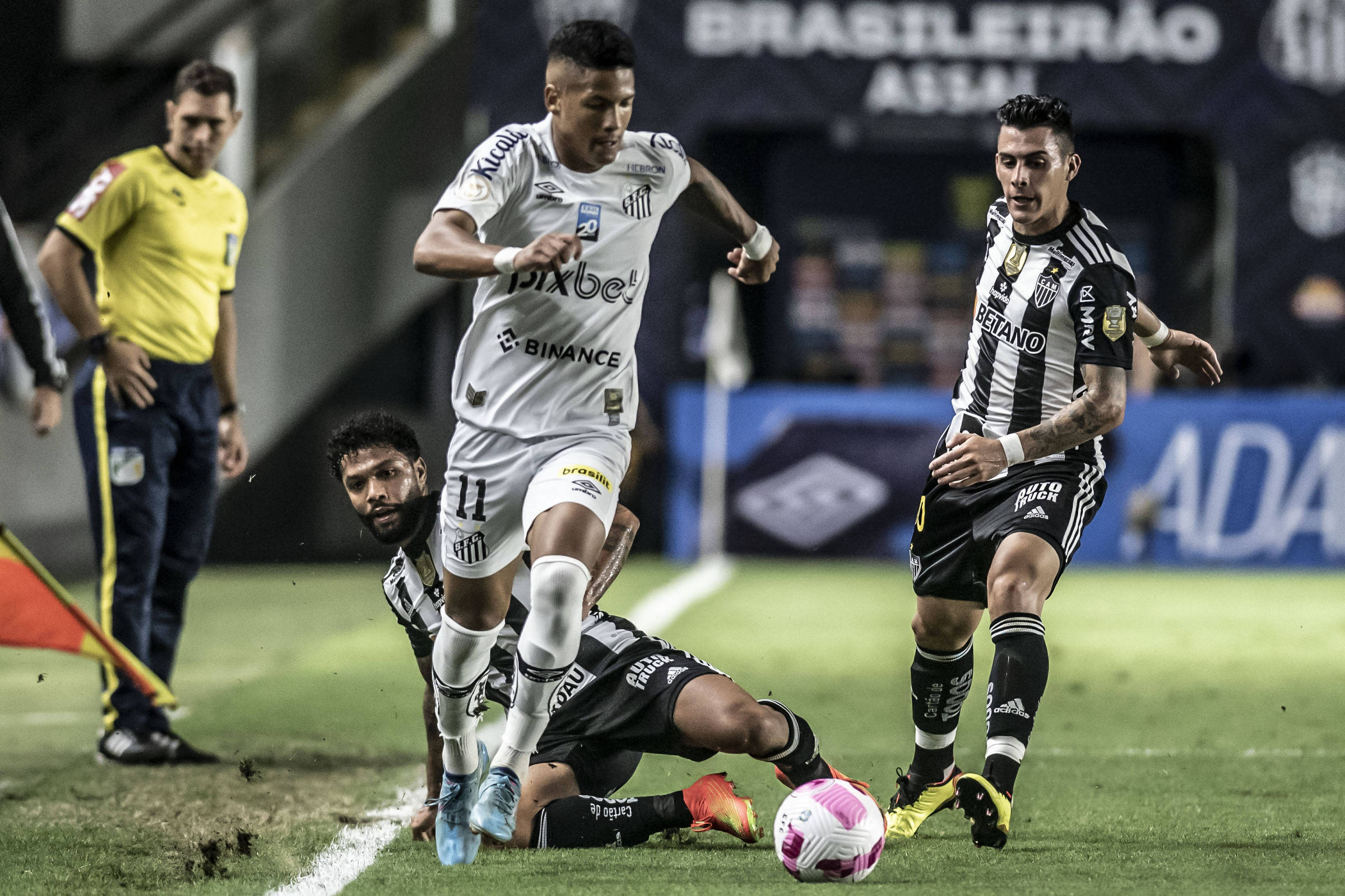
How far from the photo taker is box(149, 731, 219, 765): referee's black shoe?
20.0ft

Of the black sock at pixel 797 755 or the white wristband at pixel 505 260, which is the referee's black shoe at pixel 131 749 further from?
the white wristband at pixel 505 260

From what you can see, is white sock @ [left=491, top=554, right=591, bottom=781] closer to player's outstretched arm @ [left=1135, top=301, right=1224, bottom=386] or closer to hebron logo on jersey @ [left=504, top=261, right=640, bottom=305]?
hebron logo on jersey @ [left=504, top=261, right=640, bottom=305]

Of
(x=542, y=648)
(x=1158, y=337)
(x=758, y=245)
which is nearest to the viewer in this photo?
(x=542, y=648)

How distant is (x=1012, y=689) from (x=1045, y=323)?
1017 millimetres

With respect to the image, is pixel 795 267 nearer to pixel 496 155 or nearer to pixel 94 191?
pixel 94 191

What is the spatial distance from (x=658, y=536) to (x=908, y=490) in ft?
7.22

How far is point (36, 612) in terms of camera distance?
13.5 feet

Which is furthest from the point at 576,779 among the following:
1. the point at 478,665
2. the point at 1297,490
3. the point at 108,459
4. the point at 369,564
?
the point at 1297,490

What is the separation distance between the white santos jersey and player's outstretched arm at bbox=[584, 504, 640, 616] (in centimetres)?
42

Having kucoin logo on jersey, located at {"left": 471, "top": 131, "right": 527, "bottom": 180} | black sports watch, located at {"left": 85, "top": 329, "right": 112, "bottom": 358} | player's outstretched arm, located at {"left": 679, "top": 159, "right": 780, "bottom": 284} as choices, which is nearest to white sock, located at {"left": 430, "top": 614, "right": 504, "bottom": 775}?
kucoin logo on jersey, located at {"left": 471, "top": 131, "right": 527, "bottom": 180}

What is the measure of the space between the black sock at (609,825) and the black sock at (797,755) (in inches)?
10.3

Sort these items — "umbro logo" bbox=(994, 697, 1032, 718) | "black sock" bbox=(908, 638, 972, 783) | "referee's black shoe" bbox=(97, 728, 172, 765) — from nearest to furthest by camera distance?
"umbro logo" bbox=(994, 697, 1032, 718) < "black sock" bbox=(908, 638, 972, 783) < "referee's black shoe" bbox=(97, 728, 172, 765)

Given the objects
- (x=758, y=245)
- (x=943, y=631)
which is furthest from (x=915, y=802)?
(x=758, y=245)

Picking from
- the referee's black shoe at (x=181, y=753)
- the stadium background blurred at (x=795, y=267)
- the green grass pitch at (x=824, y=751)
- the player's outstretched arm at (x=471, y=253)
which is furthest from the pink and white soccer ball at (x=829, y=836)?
the stadium background blurred at (x=795, y=267)
